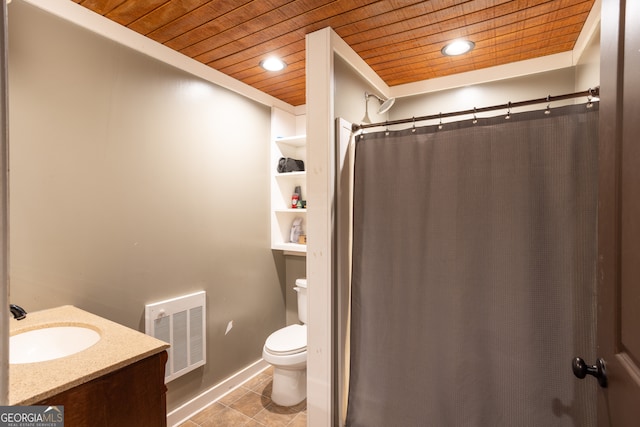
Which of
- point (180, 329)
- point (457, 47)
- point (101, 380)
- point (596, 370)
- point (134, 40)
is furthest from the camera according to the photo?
point (180, 329)

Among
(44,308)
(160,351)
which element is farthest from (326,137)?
(44,308)

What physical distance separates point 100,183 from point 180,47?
0.98 meters

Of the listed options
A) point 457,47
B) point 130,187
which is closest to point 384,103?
point 457,47

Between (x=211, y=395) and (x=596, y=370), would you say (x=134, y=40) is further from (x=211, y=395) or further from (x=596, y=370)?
(x=596, y=370)

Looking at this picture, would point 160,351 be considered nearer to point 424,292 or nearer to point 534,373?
point 424,292

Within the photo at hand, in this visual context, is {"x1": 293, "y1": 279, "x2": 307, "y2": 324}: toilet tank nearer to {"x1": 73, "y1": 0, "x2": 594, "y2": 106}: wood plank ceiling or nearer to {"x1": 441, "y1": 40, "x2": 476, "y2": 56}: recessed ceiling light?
{"x1": 73, "y1": 0, "x2": 594, "y2": 106}: wood plank ceiling

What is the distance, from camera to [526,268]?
1363mm

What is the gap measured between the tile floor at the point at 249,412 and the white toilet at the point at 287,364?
0.07 m

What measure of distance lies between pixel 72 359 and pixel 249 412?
4.84ft

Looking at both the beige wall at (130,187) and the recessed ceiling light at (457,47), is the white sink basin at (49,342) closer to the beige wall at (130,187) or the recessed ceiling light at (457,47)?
the beige wall at (130,187)

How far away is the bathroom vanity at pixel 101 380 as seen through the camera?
925mm

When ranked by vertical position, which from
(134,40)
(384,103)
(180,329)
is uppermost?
(134,40)

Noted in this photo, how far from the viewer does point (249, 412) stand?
2.18 meters

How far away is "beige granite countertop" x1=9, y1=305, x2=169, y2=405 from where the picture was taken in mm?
899
